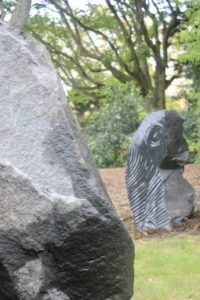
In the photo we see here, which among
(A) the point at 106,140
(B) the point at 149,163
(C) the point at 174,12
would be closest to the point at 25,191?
(B) the point at 149,163

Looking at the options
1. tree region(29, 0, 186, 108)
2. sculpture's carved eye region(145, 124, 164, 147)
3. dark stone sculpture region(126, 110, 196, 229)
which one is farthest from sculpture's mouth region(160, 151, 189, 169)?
tree region(29, 0, 186, 108)

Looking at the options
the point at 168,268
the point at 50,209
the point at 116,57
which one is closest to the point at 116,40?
the point at 116,57

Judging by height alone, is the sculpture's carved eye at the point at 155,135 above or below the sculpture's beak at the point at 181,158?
above

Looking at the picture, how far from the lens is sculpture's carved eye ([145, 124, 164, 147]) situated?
8.34 meters

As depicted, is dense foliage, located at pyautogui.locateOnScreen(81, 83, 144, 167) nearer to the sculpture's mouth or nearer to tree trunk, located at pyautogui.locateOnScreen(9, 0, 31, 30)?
tree trunk, located at pyautogui.locateOnScreen(9, 0, 31, 30)

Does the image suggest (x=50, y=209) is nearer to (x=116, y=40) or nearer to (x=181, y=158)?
(x=181, y=158)

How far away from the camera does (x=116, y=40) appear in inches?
908

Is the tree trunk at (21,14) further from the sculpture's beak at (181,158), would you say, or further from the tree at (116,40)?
the tree at (116,40)

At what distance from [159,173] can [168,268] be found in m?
2.25

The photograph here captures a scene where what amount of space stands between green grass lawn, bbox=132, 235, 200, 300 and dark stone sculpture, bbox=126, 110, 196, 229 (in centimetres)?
65

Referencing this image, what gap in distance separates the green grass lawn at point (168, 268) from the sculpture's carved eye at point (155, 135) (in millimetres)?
1347

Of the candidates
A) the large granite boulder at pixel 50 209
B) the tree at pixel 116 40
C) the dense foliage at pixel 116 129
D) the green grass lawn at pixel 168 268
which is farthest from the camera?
the tree at pixel 116 40

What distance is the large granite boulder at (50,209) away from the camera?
101 inches

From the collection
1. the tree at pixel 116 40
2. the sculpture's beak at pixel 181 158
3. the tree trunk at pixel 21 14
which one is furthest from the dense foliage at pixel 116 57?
the sculpture's beak at pixel 181 158
